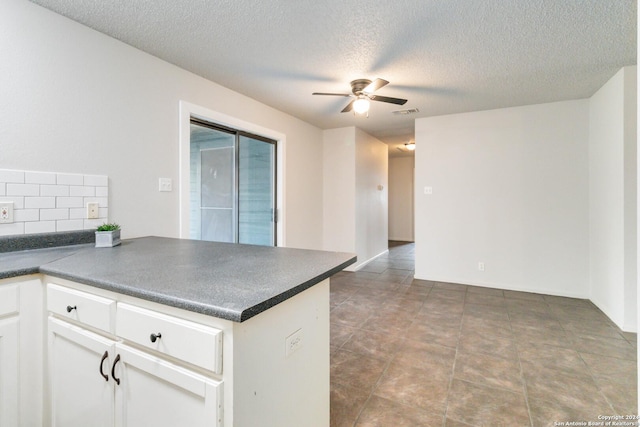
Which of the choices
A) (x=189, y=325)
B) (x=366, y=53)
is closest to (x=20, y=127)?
(x=189, y=325)

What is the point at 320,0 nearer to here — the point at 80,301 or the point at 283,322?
the point at 283,322

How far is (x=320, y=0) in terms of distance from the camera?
5.95 feet

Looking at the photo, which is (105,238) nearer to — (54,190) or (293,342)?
(54,190)

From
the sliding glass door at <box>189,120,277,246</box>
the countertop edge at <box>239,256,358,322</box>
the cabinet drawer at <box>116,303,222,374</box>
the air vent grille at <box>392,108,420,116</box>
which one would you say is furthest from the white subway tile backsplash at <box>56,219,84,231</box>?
the air vent grille at <box>392,108,420,116</box>

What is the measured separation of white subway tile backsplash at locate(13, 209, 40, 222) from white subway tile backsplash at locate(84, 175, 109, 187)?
1.11ft

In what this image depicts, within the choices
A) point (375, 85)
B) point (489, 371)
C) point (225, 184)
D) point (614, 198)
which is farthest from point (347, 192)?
point (489, 371)

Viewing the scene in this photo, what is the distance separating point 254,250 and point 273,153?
2.64 meters

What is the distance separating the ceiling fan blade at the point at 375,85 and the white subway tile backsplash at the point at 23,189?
8.51 ft

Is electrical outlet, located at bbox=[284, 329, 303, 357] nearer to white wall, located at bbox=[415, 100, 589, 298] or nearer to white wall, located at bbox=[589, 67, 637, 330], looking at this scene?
white wall, located at bbox=[589, 67, 637, 330]

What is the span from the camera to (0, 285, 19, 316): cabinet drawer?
1.19m

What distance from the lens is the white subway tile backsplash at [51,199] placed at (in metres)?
1.71

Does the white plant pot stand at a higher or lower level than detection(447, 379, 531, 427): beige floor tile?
higher

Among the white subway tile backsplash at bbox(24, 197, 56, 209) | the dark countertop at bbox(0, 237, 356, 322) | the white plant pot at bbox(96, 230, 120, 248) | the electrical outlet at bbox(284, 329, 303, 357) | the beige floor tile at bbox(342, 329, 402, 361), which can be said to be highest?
the white subway tile backsplash at bbox(24, 197, 56, 209)

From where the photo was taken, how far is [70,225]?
1.94 metres
